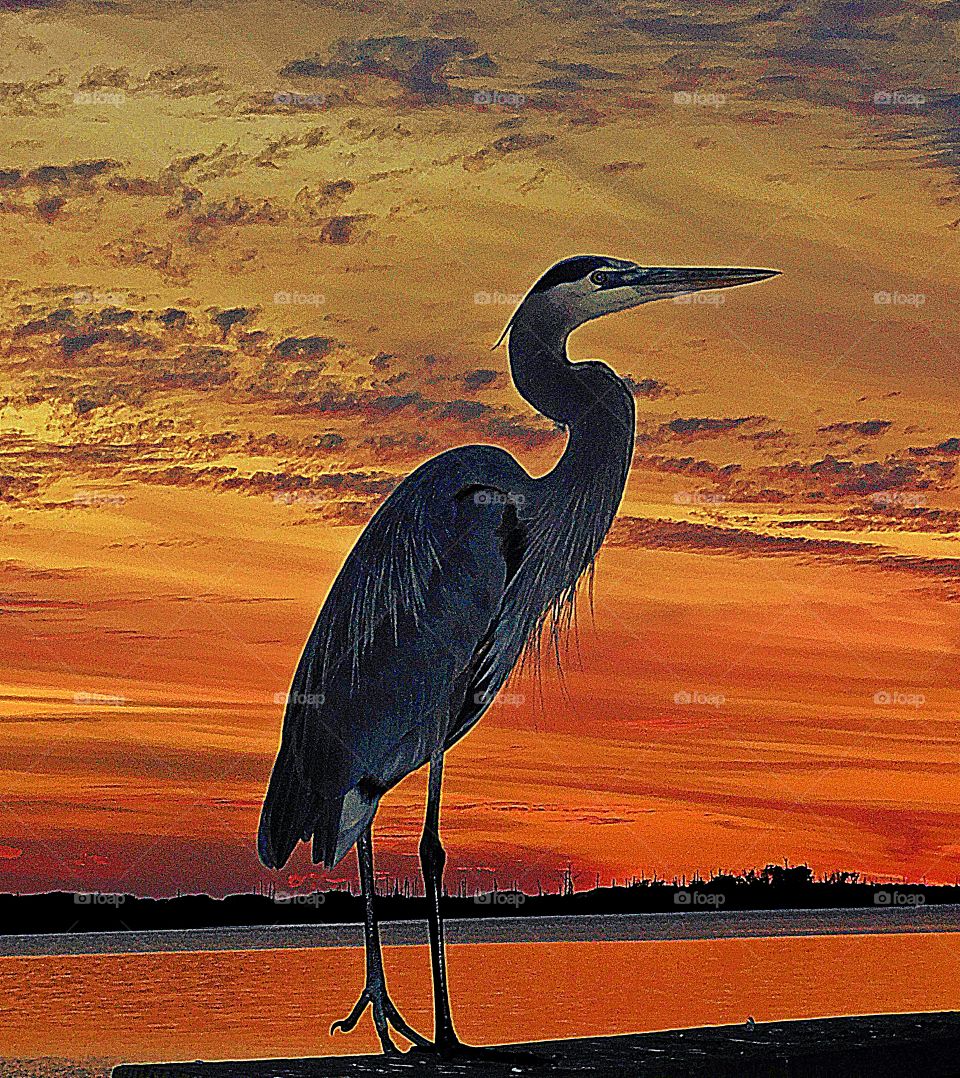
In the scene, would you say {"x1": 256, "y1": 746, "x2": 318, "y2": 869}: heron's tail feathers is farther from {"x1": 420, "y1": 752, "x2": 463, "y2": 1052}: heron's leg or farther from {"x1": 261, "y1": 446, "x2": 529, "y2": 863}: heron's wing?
{"x1": 420, "y1": 752, "x2": 463, "y2": 1052}: heron's leg

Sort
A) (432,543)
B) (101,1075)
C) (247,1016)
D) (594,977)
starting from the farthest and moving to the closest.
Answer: (594,977) < (247,1016) < (101,1075) < (432,543)

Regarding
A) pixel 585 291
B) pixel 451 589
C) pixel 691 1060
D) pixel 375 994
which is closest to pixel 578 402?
pixel 585 291

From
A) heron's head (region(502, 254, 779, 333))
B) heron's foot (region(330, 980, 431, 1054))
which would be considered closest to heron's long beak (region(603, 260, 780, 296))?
heron's head (region(502, 254, 779, 333))

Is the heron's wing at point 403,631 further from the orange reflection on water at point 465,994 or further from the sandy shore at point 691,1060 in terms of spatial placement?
Result: the orange reflection on water at point 465,994

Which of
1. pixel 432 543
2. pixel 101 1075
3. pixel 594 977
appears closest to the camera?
pixel 432 543

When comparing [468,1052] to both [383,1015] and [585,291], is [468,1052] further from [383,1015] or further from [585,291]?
[585,291]

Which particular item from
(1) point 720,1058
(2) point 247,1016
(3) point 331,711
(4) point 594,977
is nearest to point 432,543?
(3) point 331,711

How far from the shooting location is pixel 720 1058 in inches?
160

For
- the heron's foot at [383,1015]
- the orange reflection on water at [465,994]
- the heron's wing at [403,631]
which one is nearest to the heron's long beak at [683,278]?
the heron's wing at [403,631]

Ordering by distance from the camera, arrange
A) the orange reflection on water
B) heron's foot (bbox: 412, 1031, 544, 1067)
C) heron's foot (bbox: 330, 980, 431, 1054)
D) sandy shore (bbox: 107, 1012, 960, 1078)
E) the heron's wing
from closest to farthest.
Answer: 1. sandy shore (bbox: 107, 1012, 960, 1078)
2. heron's foot (bbox: 412, 1031, 544, 1067)
3. heron's foot (bbox: 330, 980, 431, 1054)
4. the heron's wing
5. the orange reflection on water

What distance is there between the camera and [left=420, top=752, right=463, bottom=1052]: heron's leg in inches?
176

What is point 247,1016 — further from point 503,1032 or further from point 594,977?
point 594,977

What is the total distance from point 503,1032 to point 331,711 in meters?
8.57

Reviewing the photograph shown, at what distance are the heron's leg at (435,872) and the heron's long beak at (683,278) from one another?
153 centimetres
